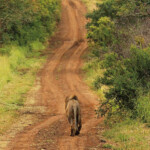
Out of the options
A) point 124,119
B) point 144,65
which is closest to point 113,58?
point 144,65

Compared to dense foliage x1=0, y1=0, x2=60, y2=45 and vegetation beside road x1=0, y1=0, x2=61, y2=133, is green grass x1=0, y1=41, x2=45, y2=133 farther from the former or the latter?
dense foliage x1=0, y1=0, x2=60, y2=45

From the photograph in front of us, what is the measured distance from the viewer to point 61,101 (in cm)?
1605

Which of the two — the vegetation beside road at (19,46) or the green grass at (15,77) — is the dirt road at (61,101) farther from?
the vegetation beside road at (19,46)

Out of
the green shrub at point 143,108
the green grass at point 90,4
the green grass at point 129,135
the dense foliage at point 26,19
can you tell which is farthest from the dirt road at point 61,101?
the green grass at point 90,4

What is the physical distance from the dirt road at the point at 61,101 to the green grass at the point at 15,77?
719 mm

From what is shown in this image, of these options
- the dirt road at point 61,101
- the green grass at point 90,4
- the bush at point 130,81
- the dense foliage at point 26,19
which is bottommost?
the dirt road at point 61,101

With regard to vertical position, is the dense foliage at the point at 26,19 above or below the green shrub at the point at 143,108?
above

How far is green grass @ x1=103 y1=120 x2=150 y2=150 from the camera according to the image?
26.4 feet

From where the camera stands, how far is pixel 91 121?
39.4ft

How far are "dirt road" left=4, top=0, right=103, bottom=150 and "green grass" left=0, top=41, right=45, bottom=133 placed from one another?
2.36 feet

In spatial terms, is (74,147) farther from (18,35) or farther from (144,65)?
(18,35)

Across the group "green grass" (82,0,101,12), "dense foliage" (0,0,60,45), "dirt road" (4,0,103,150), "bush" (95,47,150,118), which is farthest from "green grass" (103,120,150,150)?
"green grass" (82,0,101,12)

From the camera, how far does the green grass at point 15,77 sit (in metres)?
13.4

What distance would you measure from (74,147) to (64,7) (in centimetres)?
3986
